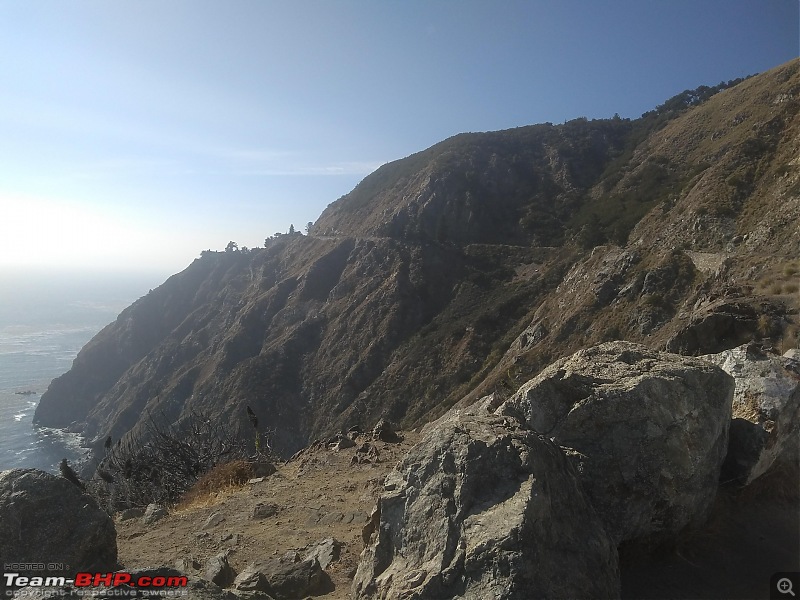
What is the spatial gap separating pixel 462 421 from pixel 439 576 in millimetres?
1355

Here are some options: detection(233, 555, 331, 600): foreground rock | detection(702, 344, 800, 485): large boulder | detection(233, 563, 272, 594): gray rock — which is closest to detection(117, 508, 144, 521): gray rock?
detection(233, 555, 331, 600): foreground rock

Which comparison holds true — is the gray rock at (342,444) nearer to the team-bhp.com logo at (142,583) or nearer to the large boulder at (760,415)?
the large boulder at (760,415)

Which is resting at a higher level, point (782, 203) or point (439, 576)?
point (782, 203)

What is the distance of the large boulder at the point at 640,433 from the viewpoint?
187 inches

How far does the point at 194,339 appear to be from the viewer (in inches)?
3228

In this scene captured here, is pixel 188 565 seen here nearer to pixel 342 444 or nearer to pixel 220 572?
pixel 220 572

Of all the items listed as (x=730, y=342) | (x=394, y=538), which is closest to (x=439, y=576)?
(x=394, y=538)

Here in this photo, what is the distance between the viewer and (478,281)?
62562mm

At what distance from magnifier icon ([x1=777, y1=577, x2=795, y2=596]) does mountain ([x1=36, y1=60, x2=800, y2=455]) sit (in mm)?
8193

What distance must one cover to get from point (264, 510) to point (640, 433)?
673 centimetres

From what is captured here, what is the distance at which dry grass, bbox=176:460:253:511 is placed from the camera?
10.7 meters

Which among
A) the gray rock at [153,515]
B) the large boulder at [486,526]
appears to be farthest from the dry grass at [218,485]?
the large boulder at [486,526]

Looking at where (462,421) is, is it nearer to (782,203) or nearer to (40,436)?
(782,203)

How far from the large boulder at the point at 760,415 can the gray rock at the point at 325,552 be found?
4913mm
